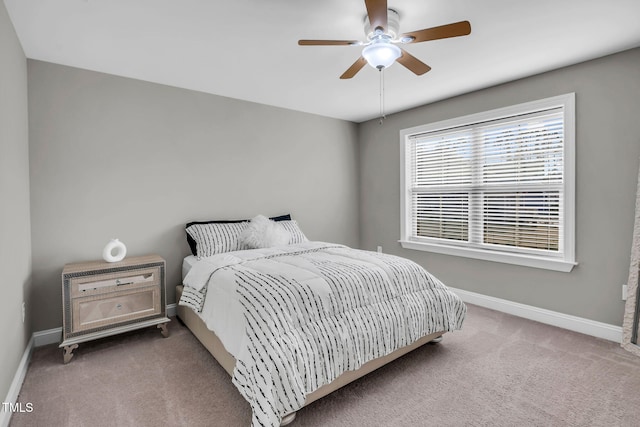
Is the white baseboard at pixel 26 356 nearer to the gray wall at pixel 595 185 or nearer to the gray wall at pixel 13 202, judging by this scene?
the gray wall at pixel 13 202

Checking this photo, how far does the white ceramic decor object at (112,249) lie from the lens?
2.79m

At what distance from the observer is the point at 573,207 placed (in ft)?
9.75

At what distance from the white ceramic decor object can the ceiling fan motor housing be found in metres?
2.66

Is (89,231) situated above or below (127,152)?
below

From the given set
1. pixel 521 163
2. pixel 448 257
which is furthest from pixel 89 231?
pixel 521 163

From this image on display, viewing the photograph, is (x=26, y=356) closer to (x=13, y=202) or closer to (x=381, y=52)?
(x=13, y=202)

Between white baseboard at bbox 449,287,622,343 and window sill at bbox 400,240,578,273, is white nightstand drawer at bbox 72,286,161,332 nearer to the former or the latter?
window sill at bbox 400,240,578,273

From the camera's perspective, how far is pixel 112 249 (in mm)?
2951

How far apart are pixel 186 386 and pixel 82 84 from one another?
277 cm

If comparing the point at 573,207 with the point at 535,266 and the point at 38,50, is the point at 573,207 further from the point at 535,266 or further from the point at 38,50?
the point at 38,50

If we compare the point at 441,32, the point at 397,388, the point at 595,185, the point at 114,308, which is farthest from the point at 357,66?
the point at 114,308

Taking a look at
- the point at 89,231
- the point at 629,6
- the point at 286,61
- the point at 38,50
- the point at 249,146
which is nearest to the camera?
the point at 629,6

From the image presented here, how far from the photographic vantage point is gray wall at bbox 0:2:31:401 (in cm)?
188

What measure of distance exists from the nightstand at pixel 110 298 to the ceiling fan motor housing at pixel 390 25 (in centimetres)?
254
